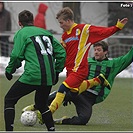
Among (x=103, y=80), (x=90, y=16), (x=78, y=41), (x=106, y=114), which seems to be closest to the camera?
(x=78, y=41)

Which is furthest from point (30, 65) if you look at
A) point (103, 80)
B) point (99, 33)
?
point (103, 80)

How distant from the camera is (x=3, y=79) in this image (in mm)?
15578

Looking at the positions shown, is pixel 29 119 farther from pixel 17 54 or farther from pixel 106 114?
pixel 106 114

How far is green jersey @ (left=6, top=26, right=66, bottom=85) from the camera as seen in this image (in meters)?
7.09

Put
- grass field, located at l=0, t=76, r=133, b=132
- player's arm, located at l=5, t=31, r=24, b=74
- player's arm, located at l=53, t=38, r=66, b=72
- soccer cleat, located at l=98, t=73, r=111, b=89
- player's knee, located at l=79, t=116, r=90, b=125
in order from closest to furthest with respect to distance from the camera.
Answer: player's arm, located at l=5, t=31, r=24, b=74
player's arm, located at l=53, t=38, r=66, b=72
grass field, located at l=0, t=76, r=133, b=132
player's knee, located at l=79, t=116, r=90, b=125
soccer cleat, located at l=98, t=73, r=111, b=89

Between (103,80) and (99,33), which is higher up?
(99,33)

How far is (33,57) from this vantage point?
23.4 feet

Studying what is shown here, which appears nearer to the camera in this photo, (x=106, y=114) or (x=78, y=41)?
(x=78, y=41)

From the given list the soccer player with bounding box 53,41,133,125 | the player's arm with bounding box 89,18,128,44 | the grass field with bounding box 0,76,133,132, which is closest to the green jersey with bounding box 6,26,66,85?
the grass field with bounding box 0,76,133,132

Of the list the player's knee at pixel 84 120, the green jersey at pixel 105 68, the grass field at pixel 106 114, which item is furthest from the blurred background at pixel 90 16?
the player's knee at pixel 84 120

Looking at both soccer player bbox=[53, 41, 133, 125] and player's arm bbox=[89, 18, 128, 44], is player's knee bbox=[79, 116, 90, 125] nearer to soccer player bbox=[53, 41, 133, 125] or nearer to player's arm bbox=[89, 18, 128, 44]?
soccer player bbox=[53, 41, 133, 125]

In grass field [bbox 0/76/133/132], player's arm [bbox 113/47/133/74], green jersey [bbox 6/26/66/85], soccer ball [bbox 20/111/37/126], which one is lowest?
grass field [bbox 0/76/133/132]

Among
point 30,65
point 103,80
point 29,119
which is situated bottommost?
point 29,119

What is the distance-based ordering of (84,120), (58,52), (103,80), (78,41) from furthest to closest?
1. (103,80)
2. (78,41)
3. (84,120)
4. (58,52)
